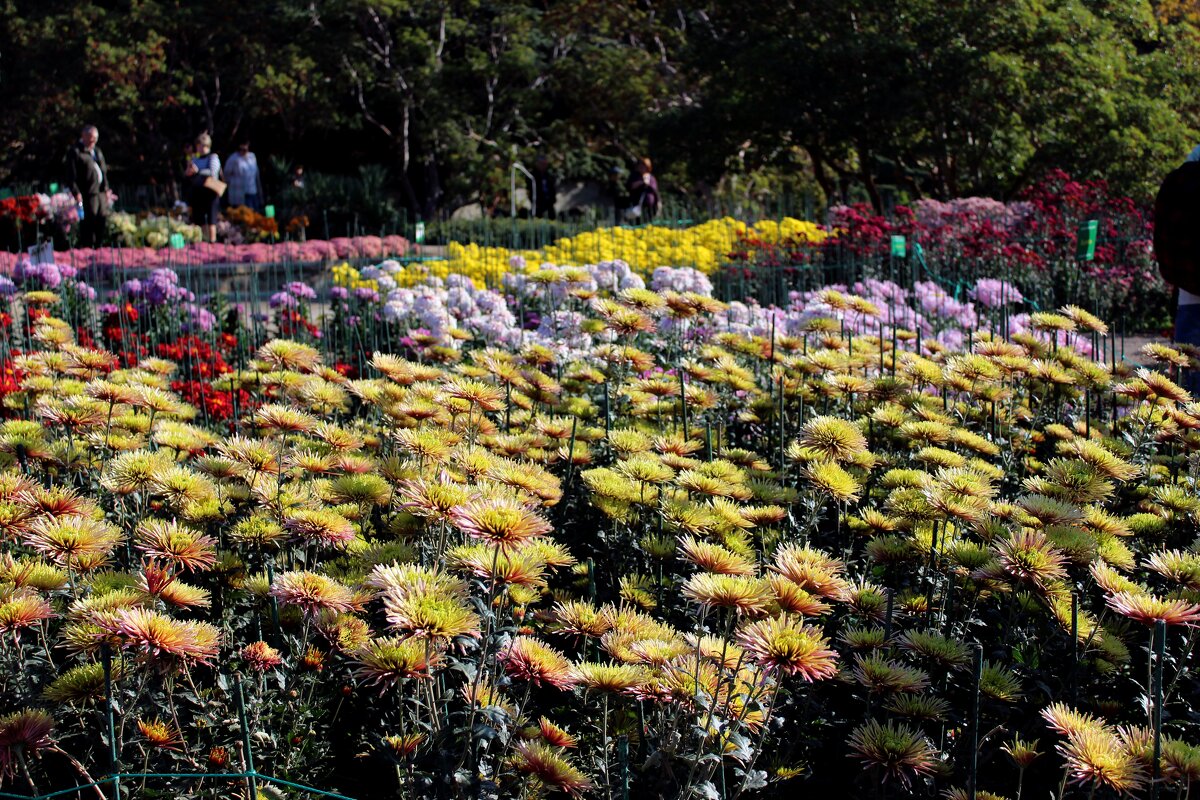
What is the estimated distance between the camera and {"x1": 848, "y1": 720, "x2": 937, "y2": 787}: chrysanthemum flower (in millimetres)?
1652

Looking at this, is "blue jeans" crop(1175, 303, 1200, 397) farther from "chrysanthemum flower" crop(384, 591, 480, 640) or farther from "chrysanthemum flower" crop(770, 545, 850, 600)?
"chrysanthemum flower" crop(384, 591, 480, 640)

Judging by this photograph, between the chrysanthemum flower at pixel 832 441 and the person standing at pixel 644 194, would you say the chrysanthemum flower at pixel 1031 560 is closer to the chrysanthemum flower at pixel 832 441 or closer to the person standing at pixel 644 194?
the chrysanthemum flower at pixel 832 441

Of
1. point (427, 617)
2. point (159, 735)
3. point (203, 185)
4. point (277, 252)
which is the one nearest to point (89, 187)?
point (203, 185)

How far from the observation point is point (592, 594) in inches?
76.9

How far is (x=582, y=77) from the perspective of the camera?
1925 centimetres

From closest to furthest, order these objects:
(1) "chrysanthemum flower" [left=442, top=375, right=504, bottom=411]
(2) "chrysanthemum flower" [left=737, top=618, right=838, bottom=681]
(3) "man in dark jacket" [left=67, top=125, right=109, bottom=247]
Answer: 1. (2) "chrysanthemum flower" [left=737, top=618, right=838, bottom=681]
2. (1) "chrysanthemum flower" [left=442, top=375, right=504, bottom=411]
3. (3) "man in dark jacket" [left=67, top=125, right=109, bottom=247]

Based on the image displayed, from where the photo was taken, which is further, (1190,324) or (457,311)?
(457,311)

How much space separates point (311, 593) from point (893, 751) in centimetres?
87

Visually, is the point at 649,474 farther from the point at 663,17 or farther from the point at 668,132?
the point at 663,17

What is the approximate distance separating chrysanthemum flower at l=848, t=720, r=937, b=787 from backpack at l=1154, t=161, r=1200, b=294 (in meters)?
2.41

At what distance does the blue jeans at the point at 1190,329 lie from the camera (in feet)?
12.4

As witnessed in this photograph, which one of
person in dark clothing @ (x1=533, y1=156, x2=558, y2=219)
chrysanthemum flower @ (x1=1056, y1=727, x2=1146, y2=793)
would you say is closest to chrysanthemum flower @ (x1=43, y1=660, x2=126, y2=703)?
chrysanthemum flower @ (x1=1056, y1=727, x2=1146, y2=793)

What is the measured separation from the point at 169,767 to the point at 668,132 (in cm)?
1473

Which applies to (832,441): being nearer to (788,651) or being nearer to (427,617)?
(788,651)
